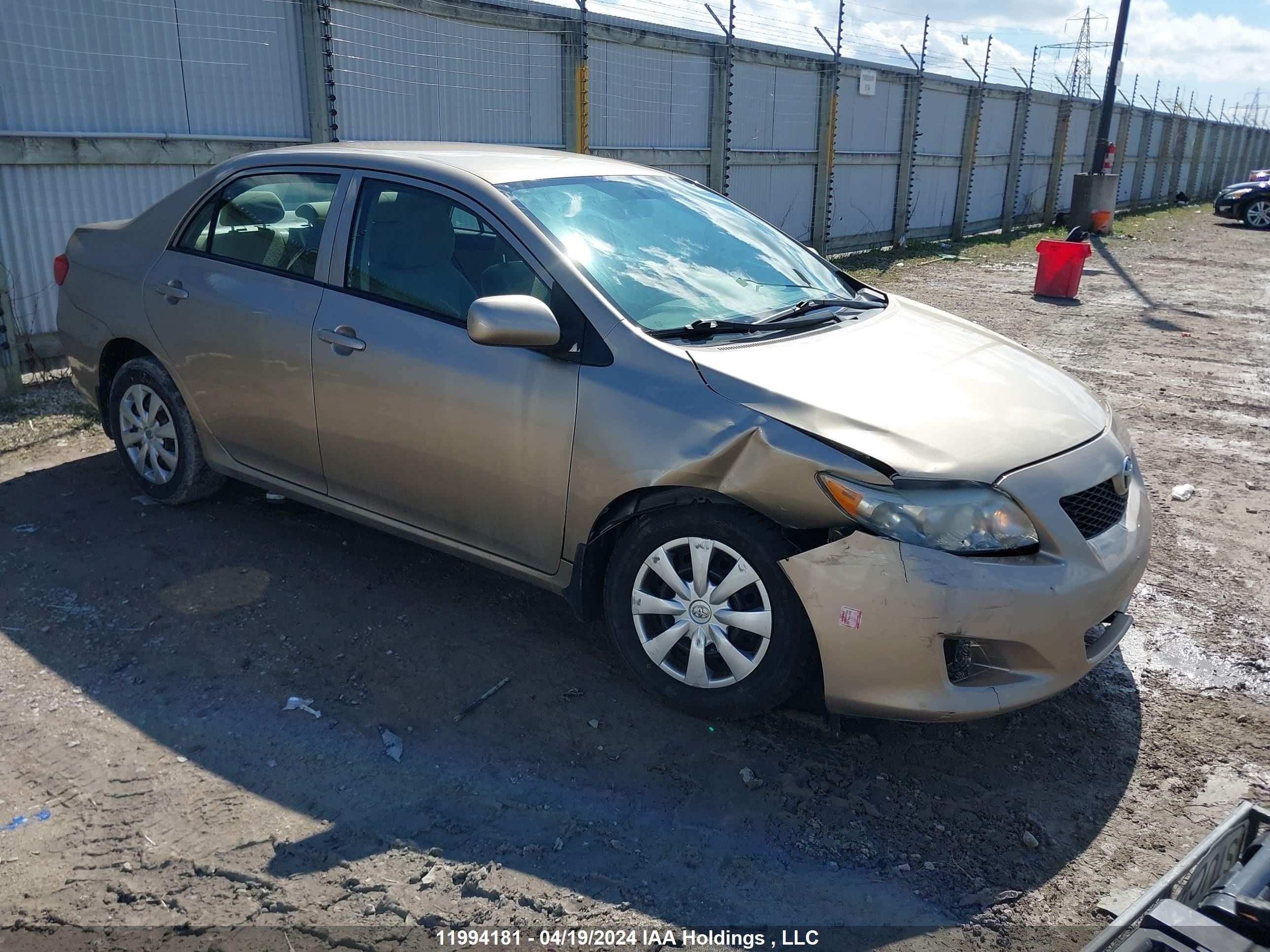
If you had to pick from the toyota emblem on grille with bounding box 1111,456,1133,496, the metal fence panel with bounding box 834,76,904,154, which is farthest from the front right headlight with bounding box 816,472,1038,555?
the metal fence panel with bounding box 834,76,904,154

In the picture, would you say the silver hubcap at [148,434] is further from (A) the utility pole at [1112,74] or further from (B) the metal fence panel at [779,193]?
(A) the utility pole at [1112,74]

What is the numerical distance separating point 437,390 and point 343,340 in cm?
54

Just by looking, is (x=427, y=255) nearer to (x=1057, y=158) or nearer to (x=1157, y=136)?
(x=1057, y=158)

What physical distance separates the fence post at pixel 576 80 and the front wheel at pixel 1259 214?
900 inches

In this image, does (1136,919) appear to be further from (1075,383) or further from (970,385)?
(1075,383)

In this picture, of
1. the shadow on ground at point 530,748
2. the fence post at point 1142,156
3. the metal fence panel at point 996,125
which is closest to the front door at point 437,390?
the shadow on ground at point 530,748

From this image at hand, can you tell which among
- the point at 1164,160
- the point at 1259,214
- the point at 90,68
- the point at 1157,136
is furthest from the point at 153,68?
the point at 1164,160

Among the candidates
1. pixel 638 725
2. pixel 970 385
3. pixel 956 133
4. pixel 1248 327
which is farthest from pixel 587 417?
pixel 956 133

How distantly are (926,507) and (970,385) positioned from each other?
764 mm

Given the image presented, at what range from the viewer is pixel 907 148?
1838cm

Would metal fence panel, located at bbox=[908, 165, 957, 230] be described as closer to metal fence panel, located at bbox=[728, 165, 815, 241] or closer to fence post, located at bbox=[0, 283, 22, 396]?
metal fence panel, located at bbox=[728, 165, 815, 241]

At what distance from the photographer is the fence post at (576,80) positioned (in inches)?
431

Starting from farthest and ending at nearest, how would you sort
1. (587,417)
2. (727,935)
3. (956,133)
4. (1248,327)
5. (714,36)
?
(956,133), (714,36), (1248,327), (587,417), (727,935)

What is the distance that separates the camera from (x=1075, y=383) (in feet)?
13.0
